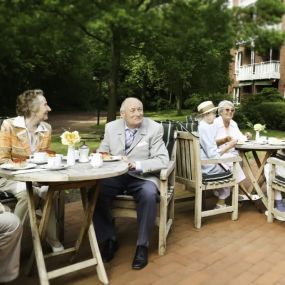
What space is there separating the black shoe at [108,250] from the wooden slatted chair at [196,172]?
3.37ft

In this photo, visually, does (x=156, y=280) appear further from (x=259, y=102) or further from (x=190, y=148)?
(x=259, y=102)

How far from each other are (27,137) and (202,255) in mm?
1749

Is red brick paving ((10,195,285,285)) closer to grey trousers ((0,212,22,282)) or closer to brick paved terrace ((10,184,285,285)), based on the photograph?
brick paved terrace ((10,184,285,285))

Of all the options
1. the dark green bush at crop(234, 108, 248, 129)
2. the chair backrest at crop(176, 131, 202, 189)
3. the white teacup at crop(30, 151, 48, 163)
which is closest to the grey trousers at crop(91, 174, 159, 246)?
the white teacup at crop(30, 151, 48, 163)

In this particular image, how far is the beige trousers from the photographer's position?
3041 mm

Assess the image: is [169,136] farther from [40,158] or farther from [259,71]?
[259,71]

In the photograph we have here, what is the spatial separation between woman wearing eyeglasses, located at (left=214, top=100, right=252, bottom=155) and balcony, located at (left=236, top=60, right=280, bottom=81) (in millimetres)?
20304

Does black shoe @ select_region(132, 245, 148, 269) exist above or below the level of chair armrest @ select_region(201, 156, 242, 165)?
below

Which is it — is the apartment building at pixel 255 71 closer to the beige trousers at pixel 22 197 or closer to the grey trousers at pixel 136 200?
the grey trousers at pixel 136 200

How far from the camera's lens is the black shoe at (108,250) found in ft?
10.7

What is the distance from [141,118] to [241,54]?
2634cm

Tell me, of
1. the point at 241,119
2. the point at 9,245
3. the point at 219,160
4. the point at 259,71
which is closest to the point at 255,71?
the point at 259,71

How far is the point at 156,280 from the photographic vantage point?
2889 mm

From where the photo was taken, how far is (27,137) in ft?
11.0
